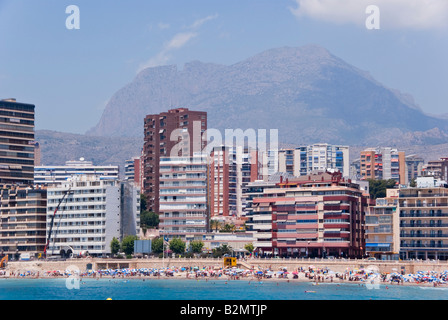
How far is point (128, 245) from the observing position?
13525 centimetres

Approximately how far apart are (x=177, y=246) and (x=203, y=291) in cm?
4355

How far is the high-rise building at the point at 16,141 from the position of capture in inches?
6235

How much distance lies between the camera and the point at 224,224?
168m

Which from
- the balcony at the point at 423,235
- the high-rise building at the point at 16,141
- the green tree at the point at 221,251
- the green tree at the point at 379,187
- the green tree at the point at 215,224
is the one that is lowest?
the green tree at the point at 221,251

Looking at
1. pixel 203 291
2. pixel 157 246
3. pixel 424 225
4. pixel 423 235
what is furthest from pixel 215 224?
pixel 203 291

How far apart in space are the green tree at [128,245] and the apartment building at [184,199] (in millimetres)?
14481

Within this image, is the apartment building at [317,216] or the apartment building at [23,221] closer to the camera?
the apartment building at [317,216]

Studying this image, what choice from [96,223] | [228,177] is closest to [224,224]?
[228,177]

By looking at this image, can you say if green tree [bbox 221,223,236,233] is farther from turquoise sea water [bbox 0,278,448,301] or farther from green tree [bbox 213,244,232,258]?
turquoise sea water [bbox 0,278,448,301]

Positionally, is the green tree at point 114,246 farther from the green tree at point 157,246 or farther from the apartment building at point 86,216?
the green tree at point 157,246

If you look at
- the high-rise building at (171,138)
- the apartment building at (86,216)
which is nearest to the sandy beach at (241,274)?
the apartment building at (86,216)

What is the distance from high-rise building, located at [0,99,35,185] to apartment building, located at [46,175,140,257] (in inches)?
837
